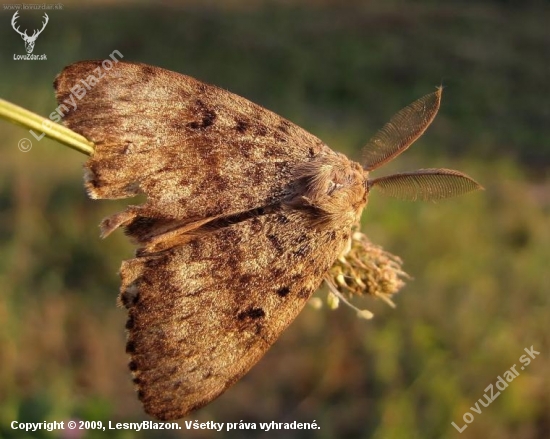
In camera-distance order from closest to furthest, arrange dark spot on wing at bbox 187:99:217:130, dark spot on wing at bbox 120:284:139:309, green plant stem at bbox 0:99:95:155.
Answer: green plant stem at bbox 0:99:95:155 < dark spot on wing at bbox 120:284:139:309 < dark spot on wing at bbox 187:99:217:130

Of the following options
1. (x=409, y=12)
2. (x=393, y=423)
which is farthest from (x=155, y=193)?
(x=409, y=12)

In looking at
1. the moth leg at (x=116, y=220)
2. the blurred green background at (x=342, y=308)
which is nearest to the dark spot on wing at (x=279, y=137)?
the moth leg at (x=116, y=220)

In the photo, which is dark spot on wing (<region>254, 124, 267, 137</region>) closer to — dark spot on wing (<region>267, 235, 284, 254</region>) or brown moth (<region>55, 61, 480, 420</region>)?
brown moth (<region>55, 61, 480, 420</region>)

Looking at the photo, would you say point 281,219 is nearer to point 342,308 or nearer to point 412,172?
point 412,172

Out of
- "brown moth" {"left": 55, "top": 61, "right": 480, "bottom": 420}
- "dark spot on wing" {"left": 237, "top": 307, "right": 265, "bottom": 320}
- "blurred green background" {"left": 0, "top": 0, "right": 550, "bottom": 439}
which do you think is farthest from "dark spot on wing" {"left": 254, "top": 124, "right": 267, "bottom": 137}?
"blurred green background" {"left": 0, "top": 0, "right": 550, "bottom": 439}

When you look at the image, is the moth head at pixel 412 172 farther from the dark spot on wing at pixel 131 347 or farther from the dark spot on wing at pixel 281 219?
the dark spot on wing at pixel 131 347

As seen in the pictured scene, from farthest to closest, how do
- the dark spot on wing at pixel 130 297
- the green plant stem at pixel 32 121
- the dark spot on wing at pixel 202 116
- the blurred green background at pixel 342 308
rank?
the blurred green background at pixel 342 308, the dark spot on wing at pixel 202 116, the dark spot on wing at pixel 130 297, the green plant stem at pixel 32 121
